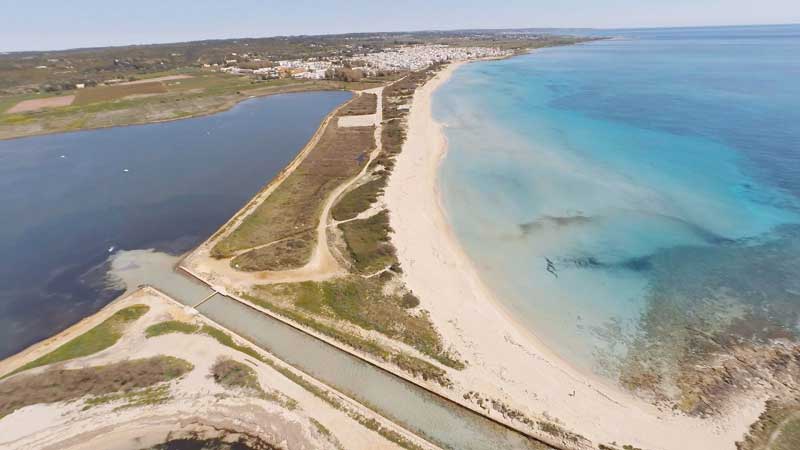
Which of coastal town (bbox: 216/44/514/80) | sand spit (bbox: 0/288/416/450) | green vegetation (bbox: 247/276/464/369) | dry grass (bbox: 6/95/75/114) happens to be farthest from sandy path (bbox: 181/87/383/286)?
coastal town (bbox: 216/44/514/80)

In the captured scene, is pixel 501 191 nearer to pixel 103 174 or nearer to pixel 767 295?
pixel 767 295

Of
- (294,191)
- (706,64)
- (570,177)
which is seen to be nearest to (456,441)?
(294,191)

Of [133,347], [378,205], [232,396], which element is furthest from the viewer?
[378,205]

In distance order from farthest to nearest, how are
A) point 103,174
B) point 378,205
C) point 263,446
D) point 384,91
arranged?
point 384,91
point 103,174
point 378,205
point 263,446

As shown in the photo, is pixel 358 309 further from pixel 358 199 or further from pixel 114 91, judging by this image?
pixel 114 91

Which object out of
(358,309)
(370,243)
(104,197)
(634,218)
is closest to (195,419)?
(358,309)

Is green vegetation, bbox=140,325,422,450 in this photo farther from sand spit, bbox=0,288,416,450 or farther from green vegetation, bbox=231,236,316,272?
Result: green vegetation, bbox=231,236,316,272

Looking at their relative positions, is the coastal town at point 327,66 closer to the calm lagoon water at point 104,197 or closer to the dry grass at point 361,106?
the dry grass at point 361,106
